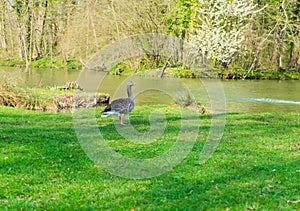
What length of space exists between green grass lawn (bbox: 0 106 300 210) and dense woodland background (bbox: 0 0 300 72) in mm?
29536

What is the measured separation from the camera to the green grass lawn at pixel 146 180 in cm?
699

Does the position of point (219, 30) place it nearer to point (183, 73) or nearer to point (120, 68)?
point (183, 73)

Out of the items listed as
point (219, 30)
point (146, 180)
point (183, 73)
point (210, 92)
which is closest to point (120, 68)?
point (183, 73)

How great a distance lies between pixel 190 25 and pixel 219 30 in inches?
190

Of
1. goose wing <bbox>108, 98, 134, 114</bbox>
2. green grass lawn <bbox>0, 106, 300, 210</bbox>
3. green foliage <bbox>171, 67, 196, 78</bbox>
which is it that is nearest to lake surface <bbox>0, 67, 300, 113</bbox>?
green foliage <bbox>171, 67, 196, 78</bbox>

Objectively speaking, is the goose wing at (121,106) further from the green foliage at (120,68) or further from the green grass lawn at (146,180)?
the green foliage at (120,68)

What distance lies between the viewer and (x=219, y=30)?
4216 centimetres

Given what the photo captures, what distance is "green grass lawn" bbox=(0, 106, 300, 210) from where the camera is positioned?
22.9 ft

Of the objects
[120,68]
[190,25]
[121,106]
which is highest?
[190,25]

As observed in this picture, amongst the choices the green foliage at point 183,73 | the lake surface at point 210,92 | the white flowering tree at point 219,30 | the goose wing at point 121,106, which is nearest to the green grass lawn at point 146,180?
the goose wing at point 121,106

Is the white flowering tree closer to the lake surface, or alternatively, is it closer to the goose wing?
the lake surface

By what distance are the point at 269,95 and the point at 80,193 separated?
27197mm

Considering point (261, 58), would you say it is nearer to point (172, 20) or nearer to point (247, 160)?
point (172, 20)

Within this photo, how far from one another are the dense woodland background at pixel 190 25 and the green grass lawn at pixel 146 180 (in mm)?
29536
